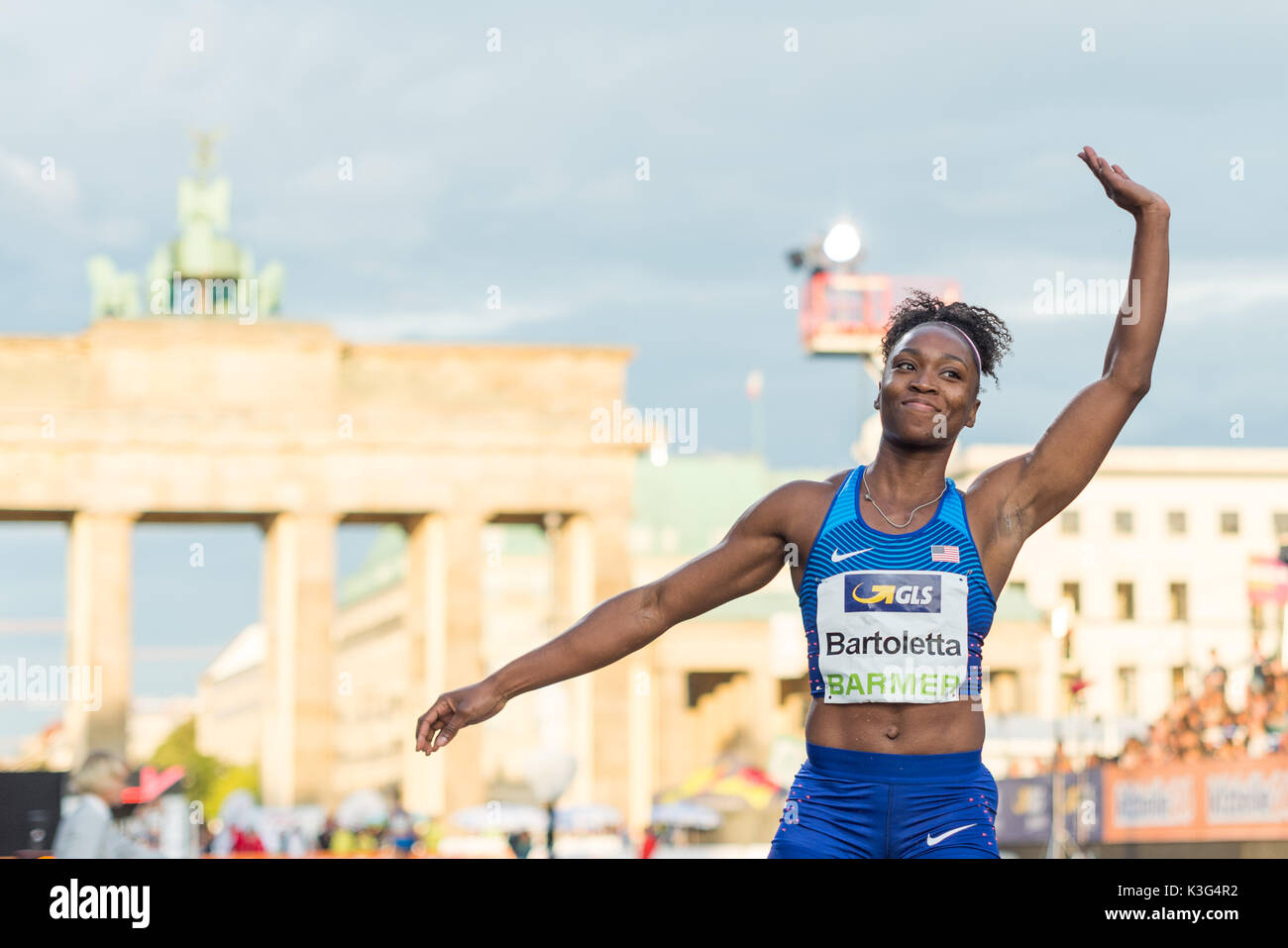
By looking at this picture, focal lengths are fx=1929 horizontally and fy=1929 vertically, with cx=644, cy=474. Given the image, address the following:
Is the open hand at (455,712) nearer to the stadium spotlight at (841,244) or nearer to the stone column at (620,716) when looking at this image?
the stadium spotlight at (841,244)

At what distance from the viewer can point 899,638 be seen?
414cm

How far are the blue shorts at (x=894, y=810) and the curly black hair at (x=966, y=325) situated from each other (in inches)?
37.8

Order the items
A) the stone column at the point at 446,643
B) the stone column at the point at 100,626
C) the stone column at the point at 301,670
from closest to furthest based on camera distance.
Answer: the stone column at the point at 100,626
the stone column at the point at 446,643
the stone column at the point at 301,670

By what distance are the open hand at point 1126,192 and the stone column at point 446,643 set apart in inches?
2027

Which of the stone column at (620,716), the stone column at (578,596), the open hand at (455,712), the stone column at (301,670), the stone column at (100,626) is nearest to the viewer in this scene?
the open hand at (455,712)

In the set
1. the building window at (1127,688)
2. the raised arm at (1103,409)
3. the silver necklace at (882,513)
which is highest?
the building window at (1127,688)

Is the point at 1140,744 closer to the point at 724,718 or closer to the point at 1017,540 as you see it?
the point at 1017,540

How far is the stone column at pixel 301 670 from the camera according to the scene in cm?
5891

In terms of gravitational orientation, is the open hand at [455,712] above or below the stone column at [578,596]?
below

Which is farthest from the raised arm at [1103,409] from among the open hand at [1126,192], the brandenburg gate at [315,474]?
→ the brandenburg gate at [315,474]

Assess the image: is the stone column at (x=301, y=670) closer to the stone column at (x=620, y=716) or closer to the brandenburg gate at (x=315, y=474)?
the brandenburg gate at (x=315, y=474)

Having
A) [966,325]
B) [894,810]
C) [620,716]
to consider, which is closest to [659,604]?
[894,810]

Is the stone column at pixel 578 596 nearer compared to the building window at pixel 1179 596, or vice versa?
the stone column at pixel 578 596

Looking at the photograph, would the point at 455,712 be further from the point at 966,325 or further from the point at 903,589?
the point at 966,325
